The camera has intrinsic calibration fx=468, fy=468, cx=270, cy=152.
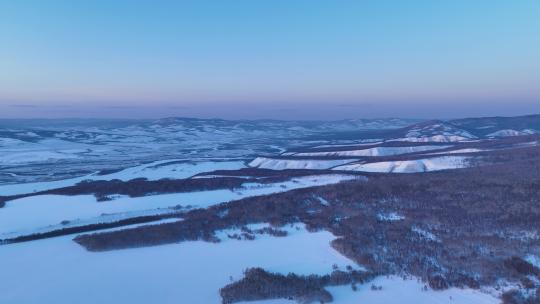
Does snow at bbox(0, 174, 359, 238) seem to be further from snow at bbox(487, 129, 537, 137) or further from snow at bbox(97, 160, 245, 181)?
snow at bbox(487, 129, 537, 137)

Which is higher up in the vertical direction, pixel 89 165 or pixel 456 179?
pixel 456 179

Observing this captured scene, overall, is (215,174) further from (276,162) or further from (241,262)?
(241,262)

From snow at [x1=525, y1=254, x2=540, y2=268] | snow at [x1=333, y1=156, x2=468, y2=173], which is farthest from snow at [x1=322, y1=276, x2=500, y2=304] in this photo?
snow at [x1=333, y1=156, x2=468, y2=173]

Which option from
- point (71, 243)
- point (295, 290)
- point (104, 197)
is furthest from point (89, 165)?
point (295, 290)

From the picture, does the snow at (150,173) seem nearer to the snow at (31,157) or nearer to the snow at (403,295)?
the snow at (31,157)

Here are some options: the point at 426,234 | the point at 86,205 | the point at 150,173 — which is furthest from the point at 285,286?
the point at 150,173

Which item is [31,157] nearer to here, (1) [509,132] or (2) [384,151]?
(2) [384,151]

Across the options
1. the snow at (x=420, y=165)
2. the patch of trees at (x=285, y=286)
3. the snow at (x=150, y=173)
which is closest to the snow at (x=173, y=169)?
the snow at (x=150, y=173)
